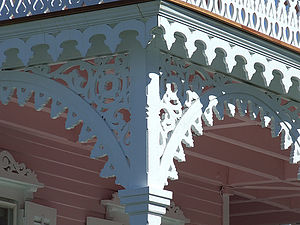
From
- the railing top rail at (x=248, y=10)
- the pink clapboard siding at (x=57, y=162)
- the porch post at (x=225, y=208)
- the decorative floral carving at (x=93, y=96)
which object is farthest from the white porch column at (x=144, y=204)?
the porch post at (x=225, y=208)

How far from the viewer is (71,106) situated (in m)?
10.1

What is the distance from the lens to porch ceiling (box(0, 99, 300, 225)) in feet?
43.1

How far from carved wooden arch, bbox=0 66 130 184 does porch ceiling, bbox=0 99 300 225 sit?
1.98 meters

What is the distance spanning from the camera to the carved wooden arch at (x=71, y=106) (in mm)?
9773

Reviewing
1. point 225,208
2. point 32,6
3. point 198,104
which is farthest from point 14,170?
point 225,208

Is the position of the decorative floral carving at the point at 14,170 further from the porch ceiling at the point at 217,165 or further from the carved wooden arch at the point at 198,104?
the carved wooden arch at the point at 198,104

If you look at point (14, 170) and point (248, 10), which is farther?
point (14, 170)

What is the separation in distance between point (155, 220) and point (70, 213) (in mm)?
4108

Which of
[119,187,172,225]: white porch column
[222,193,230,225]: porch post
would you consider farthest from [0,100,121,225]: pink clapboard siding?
[119,187,172,225]: white porch column

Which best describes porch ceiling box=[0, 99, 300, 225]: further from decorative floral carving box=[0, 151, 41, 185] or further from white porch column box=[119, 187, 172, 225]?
white porch column box=[119, 187, 172, 225]

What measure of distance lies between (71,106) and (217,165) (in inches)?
239

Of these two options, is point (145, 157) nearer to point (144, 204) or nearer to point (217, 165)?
point (144, 204)

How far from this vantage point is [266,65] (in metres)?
10.8

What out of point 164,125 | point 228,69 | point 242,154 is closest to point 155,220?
point 164,125
